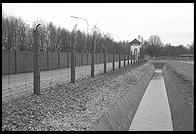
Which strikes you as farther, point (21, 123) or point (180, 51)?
point (180, 51)

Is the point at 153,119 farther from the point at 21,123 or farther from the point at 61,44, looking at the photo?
the point at 61,44

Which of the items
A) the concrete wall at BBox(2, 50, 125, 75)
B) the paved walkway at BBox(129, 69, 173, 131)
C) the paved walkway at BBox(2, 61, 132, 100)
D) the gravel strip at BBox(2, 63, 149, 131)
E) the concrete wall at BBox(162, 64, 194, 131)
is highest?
the concrete wall at BBox(2, 50, 125, 75)

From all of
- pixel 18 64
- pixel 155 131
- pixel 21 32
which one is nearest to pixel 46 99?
pixel 155 131

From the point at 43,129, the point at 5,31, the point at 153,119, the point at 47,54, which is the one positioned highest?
the point at 5,31

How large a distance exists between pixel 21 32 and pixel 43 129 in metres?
27.9

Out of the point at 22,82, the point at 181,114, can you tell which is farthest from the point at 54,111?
the point at 22,82

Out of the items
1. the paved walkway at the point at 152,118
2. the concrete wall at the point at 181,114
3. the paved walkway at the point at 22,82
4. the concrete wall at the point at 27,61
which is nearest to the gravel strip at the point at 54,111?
the paved walkway at the point at 22,82

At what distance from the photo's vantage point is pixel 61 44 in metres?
48.5

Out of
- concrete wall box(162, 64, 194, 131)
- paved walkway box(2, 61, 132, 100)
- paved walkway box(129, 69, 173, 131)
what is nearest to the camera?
concrete wall box(162, 64, 194, 131)

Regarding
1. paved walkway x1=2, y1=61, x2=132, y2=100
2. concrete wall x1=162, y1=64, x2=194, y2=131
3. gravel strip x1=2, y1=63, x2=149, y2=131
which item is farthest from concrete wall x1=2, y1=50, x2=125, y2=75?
concrete wall x1=162, y1=64, x2=194, y2=131

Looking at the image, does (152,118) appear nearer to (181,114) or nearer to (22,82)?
(181,114)

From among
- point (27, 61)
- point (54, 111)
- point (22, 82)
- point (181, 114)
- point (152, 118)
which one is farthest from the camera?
point (27, 61)

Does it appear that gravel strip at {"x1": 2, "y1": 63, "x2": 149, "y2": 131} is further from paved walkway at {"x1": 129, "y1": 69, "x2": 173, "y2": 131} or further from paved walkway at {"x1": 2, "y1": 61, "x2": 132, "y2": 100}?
paved walkway at {"x1": 129, "y1": 69, "x2": 173, "y2": 131}

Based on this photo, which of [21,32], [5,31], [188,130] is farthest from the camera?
[21,32]
